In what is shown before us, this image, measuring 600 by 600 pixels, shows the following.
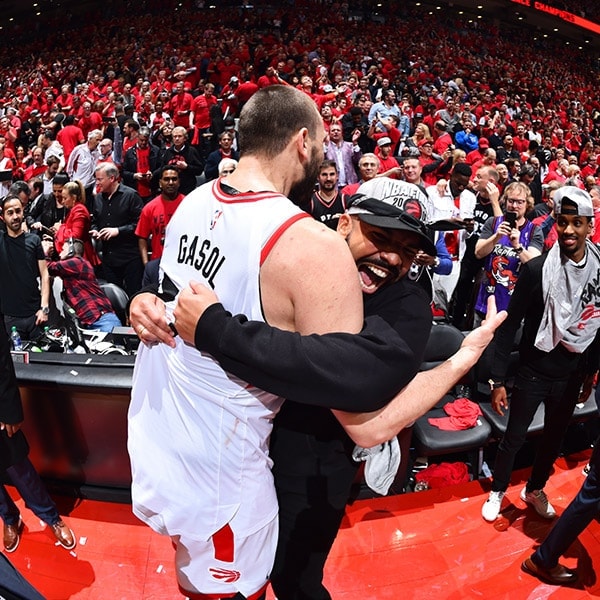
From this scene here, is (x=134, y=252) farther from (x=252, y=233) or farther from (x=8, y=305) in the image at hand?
(x=252, y=233)

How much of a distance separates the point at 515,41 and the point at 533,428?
28036mm

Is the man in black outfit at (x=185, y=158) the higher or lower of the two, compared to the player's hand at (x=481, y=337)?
lower

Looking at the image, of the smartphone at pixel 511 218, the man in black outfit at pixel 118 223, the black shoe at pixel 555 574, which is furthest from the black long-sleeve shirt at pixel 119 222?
the black shoe at pixel 555 574

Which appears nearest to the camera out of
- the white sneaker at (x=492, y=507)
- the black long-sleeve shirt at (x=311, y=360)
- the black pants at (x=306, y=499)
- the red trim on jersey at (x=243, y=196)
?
the black long-sleeve shirt at (x=311, y=360)

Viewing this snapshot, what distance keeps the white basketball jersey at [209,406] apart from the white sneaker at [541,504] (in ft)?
6.78

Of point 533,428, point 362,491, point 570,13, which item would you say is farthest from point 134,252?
point 570,13

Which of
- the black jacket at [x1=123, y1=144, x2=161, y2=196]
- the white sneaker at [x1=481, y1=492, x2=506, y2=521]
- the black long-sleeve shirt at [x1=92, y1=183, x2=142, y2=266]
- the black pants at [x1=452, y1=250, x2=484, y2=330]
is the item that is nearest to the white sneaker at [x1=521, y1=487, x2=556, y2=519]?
the white sneaker at [x1=481, y1=492, x2=506, y2=521]

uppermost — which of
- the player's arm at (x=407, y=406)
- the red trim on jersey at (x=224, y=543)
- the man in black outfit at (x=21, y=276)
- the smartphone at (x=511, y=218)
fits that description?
the player's arm at (x=407, y=406)

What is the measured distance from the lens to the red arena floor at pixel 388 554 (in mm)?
2570

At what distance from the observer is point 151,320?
1356 millimetres

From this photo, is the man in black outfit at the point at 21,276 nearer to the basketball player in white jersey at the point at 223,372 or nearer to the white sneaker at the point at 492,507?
the basketball player in white jersey at the point at 223,372

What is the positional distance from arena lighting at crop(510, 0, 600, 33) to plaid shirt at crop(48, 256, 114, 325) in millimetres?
29305

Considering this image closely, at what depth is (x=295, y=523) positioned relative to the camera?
166cm

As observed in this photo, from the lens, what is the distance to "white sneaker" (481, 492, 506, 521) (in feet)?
9.79
